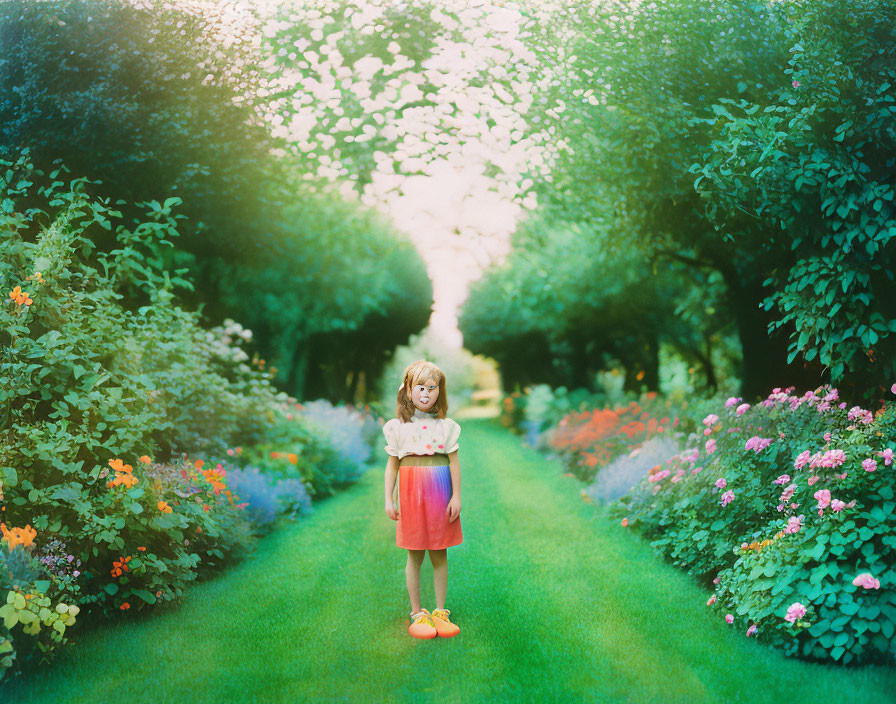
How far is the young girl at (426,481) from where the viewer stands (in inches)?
189

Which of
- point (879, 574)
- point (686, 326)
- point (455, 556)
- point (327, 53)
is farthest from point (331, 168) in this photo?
point (686, 326)

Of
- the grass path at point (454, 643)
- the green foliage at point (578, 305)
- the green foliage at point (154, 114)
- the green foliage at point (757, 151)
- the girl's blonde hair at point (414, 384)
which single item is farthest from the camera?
the green foliage at point (578, 305)

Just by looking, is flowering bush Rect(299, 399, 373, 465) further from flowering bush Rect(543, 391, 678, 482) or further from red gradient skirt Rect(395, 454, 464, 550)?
red gradient skirt Rect(395, 454, 464, 550)

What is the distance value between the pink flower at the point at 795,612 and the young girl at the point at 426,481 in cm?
208

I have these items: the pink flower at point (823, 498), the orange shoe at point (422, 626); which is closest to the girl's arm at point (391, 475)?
the orange shoe at point (422, 626)

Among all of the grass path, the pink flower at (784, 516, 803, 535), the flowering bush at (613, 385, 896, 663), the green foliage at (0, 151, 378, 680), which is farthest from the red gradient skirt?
the pink flower at (784, 516, 803, 535)

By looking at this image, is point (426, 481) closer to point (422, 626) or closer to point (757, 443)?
point (422, 626)

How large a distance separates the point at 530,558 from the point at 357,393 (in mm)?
21630

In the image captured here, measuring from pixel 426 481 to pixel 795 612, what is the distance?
242cm

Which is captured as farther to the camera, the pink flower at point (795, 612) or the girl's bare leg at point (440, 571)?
the girl's bare leg at point (440, 571)

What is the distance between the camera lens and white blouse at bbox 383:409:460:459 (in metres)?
4.84

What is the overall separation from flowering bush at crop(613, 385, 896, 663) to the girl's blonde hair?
8.09ft

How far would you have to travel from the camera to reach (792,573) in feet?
15.1

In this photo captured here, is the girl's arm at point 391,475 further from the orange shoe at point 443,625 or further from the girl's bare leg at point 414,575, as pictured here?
the orange shoe at point 443,625
